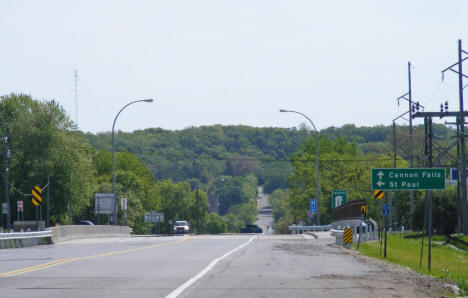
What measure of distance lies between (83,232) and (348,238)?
62.9ft

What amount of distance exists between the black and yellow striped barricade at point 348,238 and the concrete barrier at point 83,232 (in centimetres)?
1380

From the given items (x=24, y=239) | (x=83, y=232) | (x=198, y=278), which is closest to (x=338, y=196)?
(x=83, y=232)

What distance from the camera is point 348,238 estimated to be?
32625mm

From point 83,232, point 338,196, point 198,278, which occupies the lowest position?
point 83,232

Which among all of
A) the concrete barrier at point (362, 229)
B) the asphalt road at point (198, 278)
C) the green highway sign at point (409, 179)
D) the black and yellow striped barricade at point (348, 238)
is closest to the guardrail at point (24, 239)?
the asphalt road at point (198, 278)

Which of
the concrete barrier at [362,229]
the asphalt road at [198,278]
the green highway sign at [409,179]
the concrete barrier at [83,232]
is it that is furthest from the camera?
the concrete barrier at [83,232]

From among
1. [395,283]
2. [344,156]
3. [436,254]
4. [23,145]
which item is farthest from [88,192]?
[395,283]

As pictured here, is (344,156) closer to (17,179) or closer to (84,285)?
(17,179)

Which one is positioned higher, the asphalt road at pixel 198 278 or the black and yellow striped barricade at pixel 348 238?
the asphalt road at pixel 198 278

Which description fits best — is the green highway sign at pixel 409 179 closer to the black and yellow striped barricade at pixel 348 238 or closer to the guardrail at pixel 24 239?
the black and yellow striped barricade at pixel 348 238

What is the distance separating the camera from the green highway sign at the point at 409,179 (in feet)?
87.6

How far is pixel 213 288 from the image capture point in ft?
44.8

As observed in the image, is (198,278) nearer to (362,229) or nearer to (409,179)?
(409,179)

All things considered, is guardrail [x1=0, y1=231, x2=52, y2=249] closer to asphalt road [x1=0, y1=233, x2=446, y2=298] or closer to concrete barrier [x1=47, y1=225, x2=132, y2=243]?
concrete barrier [x1=47, y1=225, x2=132, y2=243]
